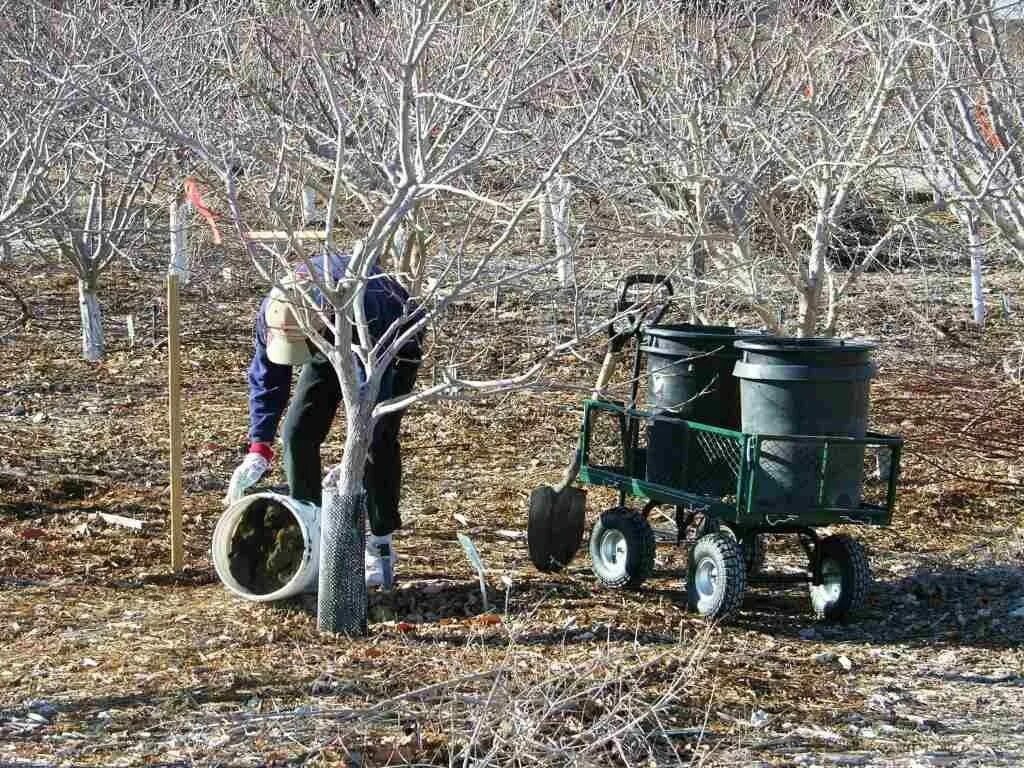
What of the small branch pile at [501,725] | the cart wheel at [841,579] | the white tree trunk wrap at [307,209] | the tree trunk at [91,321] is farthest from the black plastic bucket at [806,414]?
the tree trunk at [91,321]

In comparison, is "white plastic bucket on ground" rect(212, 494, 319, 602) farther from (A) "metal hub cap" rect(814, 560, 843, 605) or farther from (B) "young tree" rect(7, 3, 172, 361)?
(B) "young tree" rect(7, 3, 172, 361)

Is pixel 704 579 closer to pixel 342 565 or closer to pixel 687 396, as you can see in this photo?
pixel 687 396

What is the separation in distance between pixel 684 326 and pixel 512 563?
127 centimetres

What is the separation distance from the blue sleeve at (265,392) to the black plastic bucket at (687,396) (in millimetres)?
1480

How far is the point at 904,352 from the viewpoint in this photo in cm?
1350

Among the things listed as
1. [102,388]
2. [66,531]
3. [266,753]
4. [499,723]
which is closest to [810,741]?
[499,723]

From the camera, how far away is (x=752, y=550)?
20.1 ft

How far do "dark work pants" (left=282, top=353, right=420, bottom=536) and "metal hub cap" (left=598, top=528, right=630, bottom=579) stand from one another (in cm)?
87

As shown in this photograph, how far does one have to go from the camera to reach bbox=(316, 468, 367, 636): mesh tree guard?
16.5ft

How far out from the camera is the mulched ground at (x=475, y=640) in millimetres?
4059

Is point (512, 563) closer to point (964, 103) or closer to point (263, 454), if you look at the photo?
point (263, 454)

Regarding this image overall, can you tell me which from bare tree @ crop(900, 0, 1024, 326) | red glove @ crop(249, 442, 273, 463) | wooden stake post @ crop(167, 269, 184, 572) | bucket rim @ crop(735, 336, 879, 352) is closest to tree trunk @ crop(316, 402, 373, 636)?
red glove @ crop(249, 442, 273, 463)

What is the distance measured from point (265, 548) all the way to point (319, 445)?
44 cm

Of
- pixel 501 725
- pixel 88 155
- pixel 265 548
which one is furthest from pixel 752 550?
pixel 88 155
